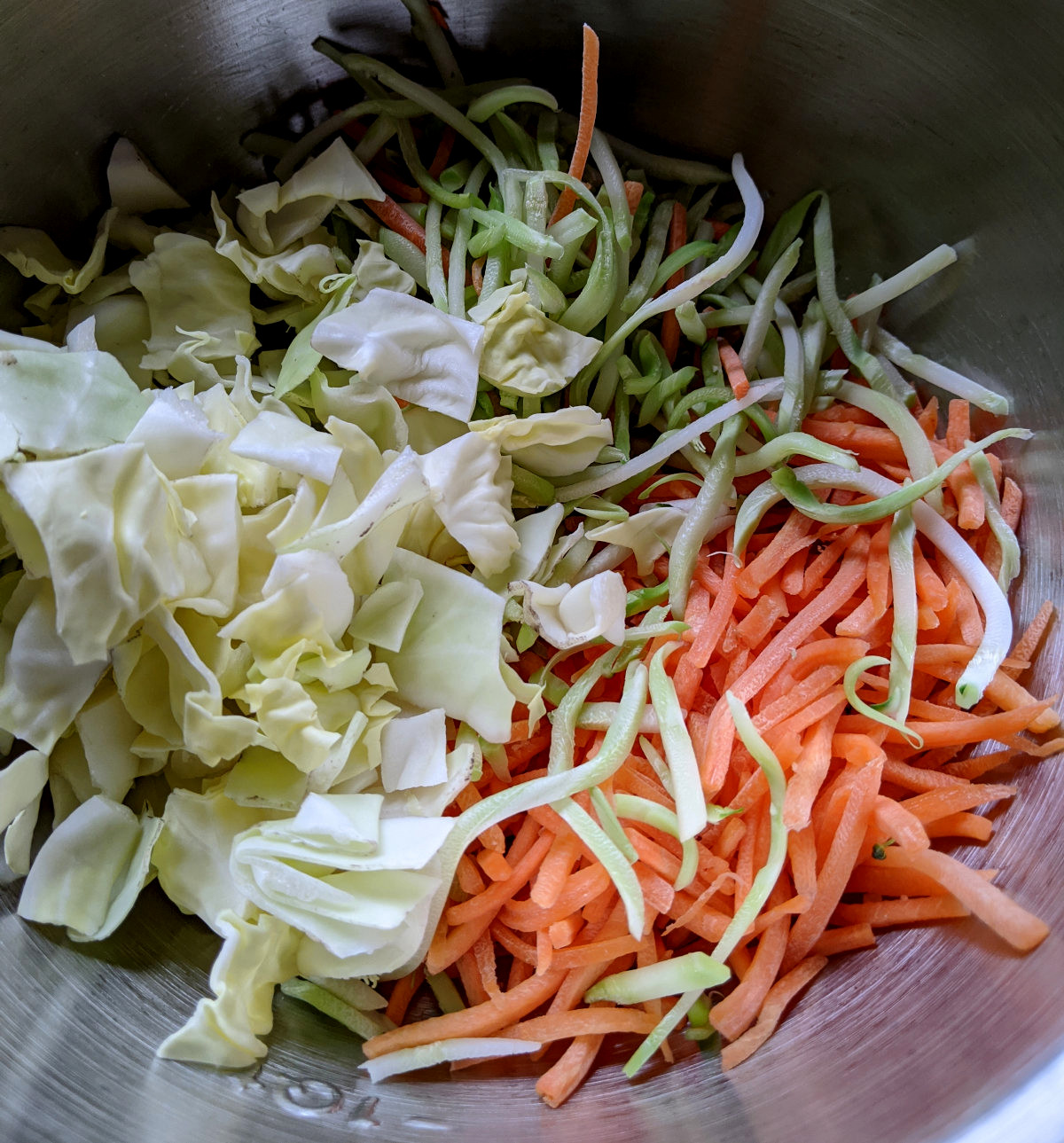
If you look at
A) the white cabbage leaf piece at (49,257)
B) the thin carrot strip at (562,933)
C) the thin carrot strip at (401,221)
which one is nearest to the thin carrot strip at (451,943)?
the thin carrot strip at (562,933)

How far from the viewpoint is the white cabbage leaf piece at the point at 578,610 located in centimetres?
135

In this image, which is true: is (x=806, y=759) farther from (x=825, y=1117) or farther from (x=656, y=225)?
(x=656, y=225)

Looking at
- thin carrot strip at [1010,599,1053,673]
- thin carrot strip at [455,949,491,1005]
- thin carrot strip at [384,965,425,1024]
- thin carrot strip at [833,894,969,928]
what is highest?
thin carrot strip at [1010,599,1053,673]

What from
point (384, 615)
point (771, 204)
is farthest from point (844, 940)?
point (771, 204)

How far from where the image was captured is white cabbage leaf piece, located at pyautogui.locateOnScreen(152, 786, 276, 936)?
4.14 feet

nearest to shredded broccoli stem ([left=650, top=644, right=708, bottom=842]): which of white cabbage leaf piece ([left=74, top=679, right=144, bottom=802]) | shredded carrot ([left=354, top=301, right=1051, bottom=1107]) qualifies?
shredded carrot ([left=354, top=301, right=1051, bottom=1107])

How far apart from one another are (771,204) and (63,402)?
4.28 feet

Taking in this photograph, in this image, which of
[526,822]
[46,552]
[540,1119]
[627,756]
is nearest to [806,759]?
[627,756]

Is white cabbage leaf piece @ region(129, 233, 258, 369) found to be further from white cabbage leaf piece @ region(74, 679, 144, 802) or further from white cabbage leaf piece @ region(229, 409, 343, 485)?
white cabbage leaf piece @ region(74, 679, 144, 802)

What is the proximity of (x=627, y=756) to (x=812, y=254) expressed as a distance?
3.33 feet

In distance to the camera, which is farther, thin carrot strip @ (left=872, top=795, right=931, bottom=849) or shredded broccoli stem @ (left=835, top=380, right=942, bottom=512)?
shredded broccoli stem @ (left=835, top=380, right=942, bottom=512)

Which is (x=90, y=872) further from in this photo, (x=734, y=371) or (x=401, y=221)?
(x=734, y=371)

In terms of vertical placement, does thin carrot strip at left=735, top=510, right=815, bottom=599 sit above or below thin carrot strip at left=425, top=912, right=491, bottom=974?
above

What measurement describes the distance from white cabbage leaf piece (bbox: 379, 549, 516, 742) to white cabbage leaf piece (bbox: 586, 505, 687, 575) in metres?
0.23
